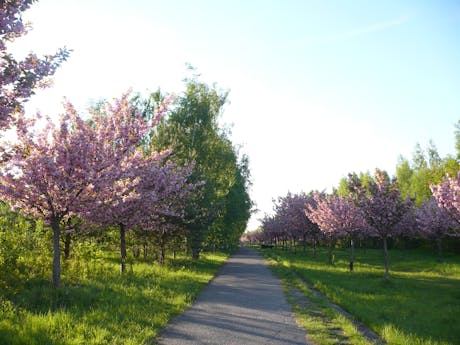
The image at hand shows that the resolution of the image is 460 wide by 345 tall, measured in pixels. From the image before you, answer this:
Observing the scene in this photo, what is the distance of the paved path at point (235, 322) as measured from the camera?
24.7ft

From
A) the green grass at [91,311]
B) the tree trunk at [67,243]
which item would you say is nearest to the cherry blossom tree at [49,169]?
the green grass at [91,311]

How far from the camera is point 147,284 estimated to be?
533 inches

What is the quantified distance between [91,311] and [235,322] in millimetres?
3545

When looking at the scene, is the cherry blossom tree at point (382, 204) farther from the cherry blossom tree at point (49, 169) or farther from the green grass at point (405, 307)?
the cherry blossom tree at point (49, 169)

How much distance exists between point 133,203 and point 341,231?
17518 millimetres

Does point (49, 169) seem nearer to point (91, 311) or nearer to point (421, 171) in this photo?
point (91, 311)

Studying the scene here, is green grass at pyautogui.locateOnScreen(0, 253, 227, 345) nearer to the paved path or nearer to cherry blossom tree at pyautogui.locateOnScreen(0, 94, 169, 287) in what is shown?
the paved path

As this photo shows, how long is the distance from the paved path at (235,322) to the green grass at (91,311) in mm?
436

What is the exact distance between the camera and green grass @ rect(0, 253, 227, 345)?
7.07m

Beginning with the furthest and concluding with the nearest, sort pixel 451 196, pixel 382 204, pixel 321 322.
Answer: pixel 382 204, pixel 451 196, pixel 321 322

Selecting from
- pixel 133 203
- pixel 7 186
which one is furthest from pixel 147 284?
pixel 7 186

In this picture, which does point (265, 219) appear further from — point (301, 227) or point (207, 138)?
point (207, 138)

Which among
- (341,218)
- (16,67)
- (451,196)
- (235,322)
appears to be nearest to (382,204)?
(451,196)

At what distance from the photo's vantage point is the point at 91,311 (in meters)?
9.17
